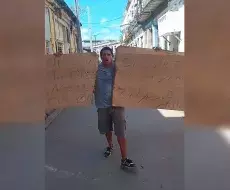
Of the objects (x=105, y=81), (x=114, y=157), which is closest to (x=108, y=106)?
(x=105, y=81)

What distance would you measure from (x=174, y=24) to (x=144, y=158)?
11607 millimetres

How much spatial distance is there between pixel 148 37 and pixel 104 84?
73.9 feet

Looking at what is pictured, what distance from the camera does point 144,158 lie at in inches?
225

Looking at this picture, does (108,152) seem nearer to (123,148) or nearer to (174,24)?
(123,148)

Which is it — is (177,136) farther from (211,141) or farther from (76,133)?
(211,141)

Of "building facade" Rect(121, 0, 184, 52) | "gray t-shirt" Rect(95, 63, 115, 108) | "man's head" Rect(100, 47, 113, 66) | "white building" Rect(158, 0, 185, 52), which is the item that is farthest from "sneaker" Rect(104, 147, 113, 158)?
"white building" Rect(158, 0, 185, 52)

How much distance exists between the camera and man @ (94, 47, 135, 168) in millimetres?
4875

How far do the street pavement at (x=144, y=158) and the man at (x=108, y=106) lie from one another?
0.40 metres

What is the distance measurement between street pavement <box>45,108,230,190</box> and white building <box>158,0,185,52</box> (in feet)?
23.3

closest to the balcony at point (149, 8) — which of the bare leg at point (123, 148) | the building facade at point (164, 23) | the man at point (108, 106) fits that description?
the building facade at point (164, 23)

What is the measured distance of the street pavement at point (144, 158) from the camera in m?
3.25

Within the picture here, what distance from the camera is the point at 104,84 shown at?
4.90 m

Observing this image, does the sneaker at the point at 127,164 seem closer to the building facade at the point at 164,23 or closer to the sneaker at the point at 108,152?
the sneaker at the point at 108,152

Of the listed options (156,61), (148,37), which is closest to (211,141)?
(156,61)
